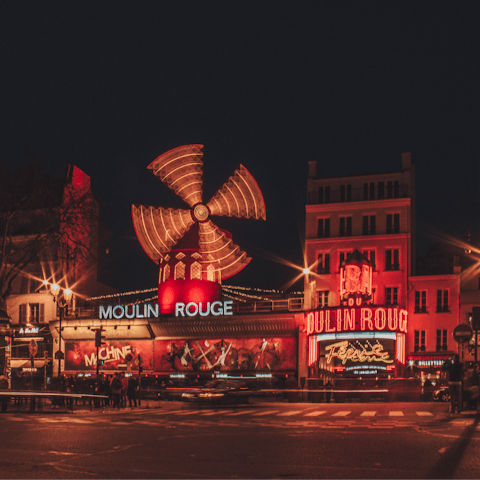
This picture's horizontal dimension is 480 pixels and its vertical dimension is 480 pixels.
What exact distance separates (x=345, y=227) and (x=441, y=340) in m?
8.70

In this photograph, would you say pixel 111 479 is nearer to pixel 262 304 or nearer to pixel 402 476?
pixel 402 476

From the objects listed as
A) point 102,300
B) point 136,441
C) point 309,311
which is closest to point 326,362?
point 309,311

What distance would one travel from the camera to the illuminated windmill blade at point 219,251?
45.9m

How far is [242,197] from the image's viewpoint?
45.5 metres

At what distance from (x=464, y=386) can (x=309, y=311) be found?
22954mm

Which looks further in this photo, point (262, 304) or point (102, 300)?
point (102, 300)

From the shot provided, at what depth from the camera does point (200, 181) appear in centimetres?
4678

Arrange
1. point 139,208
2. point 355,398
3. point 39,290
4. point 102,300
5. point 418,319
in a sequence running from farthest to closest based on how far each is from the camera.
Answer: point 102,300 < point 39,290 < point 139,208 < point 418,319 < point 355,398

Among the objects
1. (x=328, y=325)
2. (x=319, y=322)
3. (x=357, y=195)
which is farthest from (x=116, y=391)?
(x=357, y=195)

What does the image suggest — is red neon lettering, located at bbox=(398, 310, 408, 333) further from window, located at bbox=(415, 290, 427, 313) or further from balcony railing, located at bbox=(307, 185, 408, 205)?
balcony railing, located at bbox=(307, 185, 408, 205)

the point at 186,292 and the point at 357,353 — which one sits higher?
the point at 186,292

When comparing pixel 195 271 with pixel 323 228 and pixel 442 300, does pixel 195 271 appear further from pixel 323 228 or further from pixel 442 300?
pixel 442 300

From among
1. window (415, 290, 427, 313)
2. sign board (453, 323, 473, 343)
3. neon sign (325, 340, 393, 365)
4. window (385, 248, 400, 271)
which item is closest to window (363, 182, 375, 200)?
window (385, 248, 400, 271)

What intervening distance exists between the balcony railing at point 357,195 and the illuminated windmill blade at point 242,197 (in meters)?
3.20
